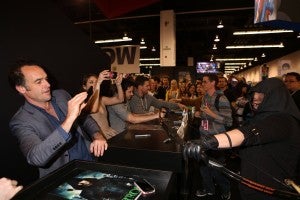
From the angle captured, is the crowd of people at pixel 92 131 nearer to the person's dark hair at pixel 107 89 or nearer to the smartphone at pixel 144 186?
the smartphone at pixel 144 186

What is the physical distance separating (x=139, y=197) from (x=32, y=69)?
126cm

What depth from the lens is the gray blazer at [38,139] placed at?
150cm

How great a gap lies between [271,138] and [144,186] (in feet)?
3.71

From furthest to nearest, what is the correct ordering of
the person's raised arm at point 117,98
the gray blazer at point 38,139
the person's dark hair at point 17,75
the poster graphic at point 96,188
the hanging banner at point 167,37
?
the hanging banner at point 167,37 → the person's raised arm at point 117,98 → the person's dark hair at point 17,75 → the gray blazer at point 38,139 → the poster graphic at point 96,188

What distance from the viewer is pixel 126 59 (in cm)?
786

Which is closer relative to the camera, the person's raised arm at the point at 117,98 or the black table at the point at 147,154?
the black table at the point at 147,154

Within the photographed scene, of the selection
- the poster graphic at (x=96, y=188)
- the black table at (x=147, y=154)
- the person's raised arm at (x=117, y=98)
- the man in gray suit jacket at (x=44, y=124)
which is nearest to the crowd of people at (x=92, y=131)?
the man in gray suit jacket at (x=44, y=124)

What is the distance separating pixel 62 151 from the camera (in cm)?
182

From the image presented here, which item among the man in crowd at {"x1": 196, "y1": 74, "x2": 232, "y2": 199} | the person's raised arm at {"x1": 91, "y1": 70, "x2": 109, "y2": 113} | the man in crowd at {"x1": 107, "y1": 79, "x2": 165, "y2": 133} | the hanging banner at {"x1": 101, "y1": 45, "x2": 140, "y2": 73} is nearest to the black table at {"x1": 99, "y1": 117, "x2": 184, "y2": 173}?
the person's raised arm at {"x1": 91, "y1": 70, "x2": 109, "y2": 113}

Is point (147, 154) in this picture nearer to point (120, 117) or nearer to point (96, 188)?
point (96, 188)

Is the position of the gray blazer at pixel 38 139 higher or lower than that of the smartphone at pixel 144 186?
higher

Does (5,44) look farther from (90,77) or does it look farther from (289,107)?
(289,107)

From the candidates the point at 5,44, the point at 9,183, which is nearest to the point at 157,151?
the point at 9,183

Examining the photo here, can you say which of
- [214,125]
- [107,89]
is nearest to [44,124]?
[107,89]
